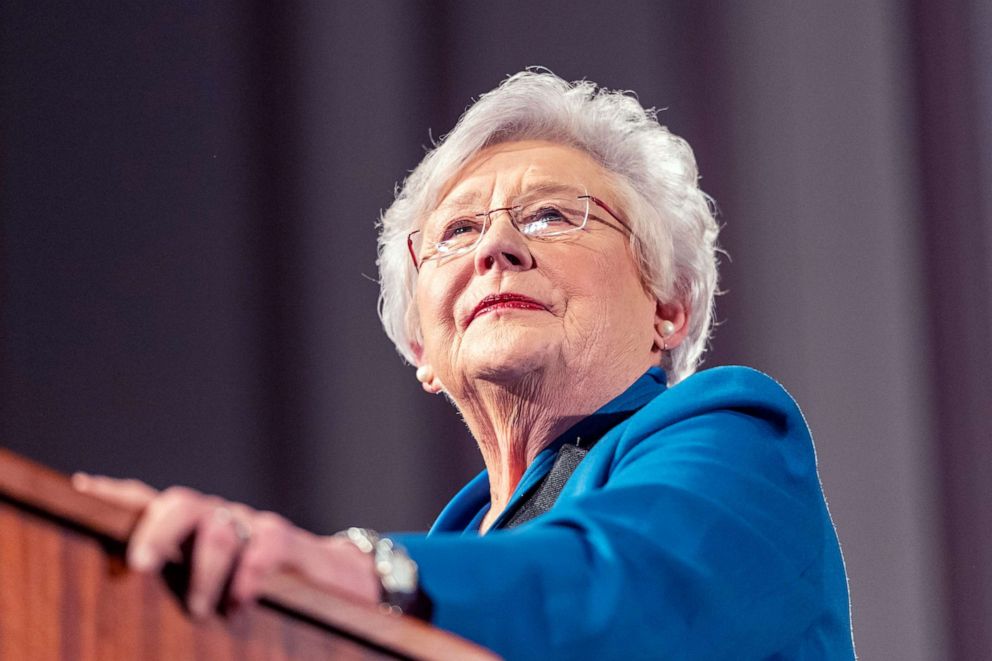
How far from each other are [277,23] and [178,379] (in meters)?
0.79

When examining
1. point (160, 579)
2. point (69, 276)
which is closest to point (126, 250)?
point (69, 276)

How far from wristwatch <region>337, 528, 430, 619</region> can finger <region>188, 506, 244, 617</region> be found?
0.15 meters

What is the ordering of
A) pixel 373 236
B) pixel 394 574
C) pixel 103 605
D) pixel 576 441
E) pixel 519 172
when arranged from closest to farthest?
1. pixel 103 605
2. pixel 394 574
3. pixel 576 441
4. pixel 519 172
5. pixel 373 236

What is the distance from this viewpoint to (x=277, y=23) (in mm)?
2637

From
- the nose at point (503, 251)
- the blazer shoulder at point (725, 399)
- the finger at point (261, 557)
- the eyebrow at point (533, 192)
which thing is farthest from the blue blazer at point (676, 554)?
the eyebrow at point (533, 192)

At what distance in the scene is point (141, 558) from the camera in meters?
0.51

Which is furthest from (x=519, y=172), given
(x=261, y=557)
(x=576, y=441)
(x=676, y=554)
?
(x=261, y=557)

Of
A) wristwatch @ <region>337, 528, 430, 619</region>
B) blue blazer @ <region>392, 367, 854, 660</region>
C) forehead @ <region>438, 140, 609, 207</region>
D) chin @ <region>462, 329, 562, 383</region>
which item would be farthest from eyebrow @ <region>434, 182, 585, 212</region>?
wristwatch @ <region>337, 528, 430, 619</region>

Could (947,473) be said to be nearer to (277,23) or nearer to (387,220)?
(387,220)

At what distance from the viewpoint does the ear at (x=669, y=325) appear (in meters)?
1.68

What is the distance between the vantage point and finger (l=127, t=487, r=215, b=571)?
51cm

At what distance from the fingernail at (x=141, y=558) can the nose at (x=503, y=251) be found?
3.58ft

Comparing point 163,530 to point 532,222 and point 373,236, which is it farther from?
point 373,236

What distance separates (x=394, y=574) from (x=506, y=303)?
87cm
